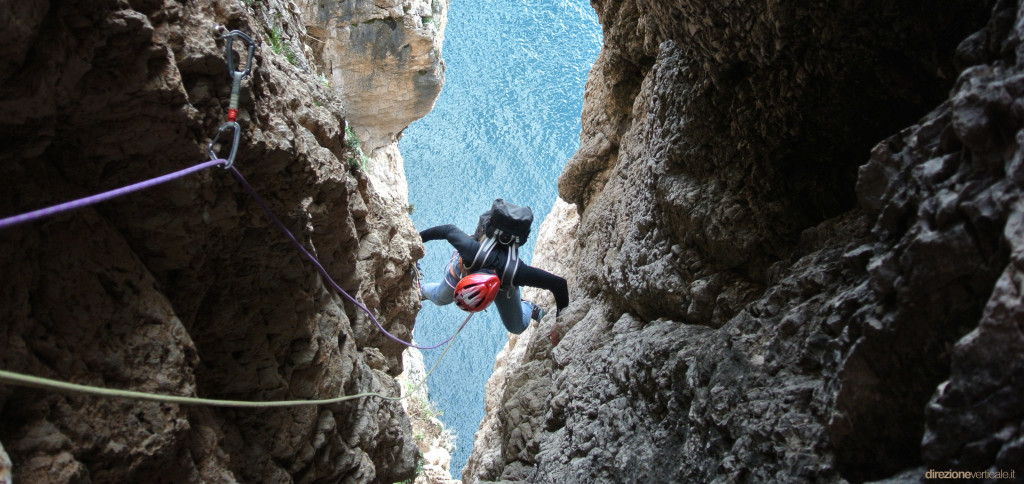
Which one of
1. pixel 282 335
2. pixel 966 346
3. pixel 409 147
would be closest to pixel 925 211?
A: pixel 966 346

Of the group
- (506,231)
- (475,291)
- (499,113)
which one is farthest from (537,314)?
(499,113)

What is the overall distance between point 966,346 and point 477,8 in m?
30.9

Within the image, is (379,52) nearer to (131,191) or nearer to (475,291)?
(475,291)

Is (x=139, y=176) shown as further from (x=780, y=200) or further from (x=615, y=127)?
(x=615, y=127)

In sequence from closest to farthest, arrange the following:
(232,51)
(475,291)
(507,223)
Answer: (232,51) < (475,291) < (507,223)

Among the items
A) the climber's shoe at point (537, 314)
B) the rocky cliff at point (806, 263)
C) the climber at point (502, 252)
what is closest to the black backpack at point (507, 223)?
the climber at point (502, 252)

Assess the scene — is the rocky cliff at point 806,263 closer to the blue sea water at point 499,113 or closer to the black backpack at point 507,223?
Answer: the black backpack at point 507,223

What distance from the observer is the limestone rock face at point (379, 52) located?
1111 cm

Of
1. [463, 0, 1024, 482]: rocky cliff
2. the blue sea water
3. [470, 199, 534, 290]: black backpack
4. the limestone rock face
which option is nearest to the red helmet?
[470, 199, 534, 290]: black backpack

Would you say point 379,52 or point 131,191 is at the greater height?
point 379,52

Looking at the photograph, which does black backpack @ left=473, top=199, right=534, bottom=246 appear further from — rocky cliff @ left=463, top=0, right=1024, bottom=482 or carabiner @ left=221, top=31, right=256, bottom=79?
carabiner @ left=221, top=31, right=256, bottom=79

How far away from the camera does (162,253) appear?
7.82 feet

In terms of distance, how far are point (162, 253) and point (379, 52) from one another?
9.77 meters

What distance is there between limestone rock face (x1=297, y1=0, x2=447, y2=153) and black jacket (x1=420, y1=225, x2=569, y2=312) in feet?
20.8
